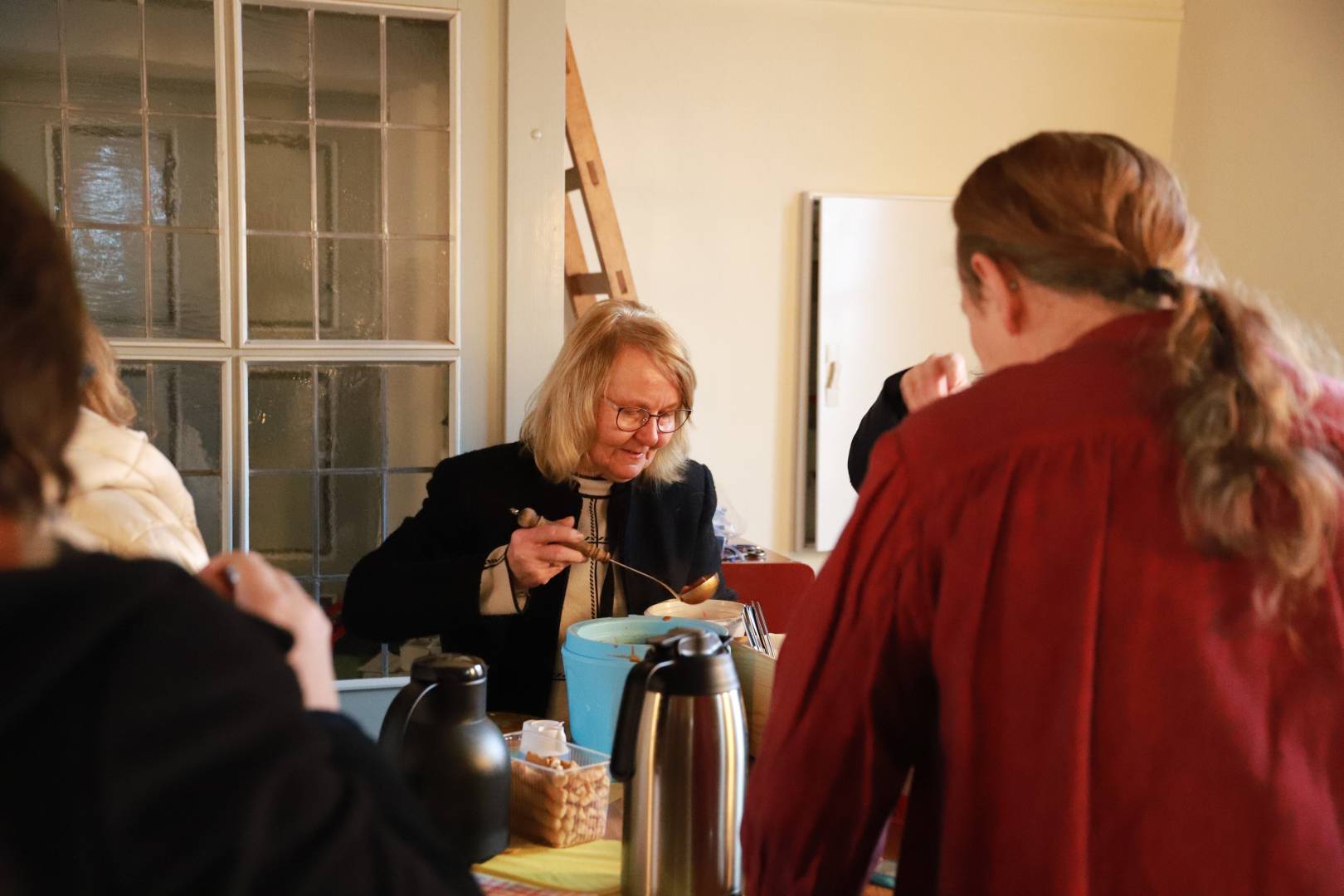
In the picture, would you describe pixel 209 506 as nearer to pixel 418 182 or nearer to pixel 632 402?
pixel 418 182

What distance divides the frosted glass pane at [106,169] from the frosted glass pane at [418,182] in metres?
0.54

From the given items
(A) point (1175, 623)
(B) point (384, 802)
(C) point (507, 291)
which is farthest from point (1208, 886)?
(C) point (507, 291)

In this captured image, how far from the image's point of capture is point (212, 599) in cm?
68

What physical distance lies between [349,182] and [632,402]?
98 cm

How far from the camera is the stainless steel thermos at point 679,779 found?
1.25 meters

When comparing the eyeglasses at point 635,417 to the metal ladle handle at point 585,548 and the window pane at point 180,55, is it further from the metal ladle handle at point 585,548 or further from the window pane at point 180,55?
the window pane at point 180,55

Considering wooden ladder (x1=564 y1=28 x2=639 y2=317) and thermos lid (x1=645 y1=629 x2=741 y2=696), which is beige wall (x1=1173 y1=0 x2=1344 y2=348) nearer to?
wooden ladder (x1=564 y1=28 x2=639 y2=317)

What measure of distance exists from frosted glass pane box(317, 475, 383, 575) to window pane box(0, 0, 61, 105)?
1.03m

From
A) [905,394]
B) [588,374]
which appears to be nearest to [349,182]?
[588,374]

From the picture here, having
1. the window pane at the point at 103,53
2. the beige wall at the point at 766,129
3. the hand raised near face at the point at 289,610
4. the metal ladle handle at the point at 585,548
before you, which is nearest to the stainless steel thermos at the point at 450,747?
the hand raised near face at the point at 289,610

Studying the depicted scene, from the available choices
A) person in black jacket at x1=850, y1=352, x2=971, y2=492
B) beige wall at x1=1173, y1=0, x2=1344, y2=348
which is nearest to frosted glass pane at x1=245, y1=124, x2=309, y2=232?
person in black jacket at x1=850, y1=352, x2=971, y2=492

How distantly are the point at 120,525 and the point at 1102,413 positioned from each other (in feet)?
3.26

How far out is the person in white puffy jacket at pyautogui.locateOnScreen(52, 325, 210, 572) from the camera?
48.3 inches

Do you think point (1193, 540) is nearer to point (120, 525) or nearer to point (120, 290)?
point (120, 525)
